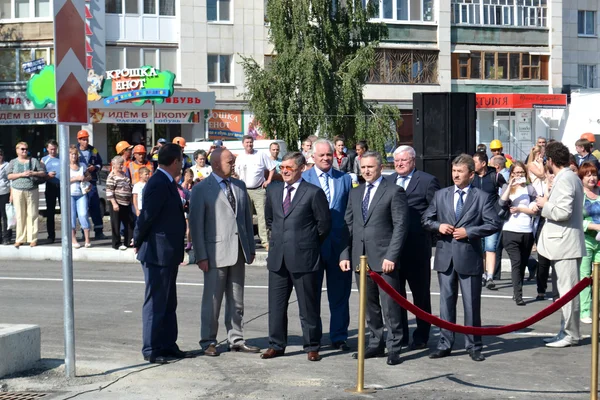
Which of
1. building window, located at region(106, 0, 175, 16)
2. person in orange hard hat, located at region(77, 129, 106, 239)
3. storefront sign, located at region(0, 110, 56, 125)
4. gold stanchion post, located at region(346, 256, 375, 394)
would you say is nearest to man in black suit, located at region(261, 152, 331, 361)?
gold stanchion post, located at region(346, 256, 375, 394)

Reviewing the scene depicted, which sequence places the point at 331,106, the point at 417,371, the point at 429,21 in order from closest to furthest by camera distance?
the point at 417,371 < the point at 331,106 < the point at 429,21

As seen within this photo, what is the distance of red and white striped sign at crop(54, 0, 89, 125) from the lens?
786cm

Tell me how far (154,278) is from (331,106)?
103 feet

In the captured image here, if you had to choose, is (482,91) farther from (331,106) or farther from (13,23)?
(13,23)

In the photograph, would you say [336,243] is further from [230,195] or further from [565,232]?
[565,232]

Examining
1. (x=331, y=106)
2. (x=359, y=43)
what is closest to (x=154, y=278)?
(x=331, y=106)

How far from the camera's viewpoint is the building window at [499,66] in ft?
164

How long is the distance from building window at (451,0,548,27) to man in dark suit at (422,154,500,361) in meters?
42.0

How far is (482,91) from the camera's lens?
50.4 meters

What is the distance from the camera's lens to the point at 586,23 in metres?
55.6

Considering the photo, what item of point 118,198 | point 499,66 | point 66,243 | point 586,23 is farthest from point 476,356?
point 586,23

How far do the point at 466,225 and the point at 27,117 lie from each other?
35.5 meters

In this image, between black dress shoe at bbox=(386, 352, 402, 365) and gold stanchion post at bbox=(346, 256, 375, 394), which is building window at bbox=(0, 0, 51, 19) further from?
gold stanchion post at bbox=(346, 256, 375, 394)

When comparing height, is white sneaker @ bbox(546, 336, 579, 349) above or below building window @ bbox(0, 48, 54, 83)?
below
